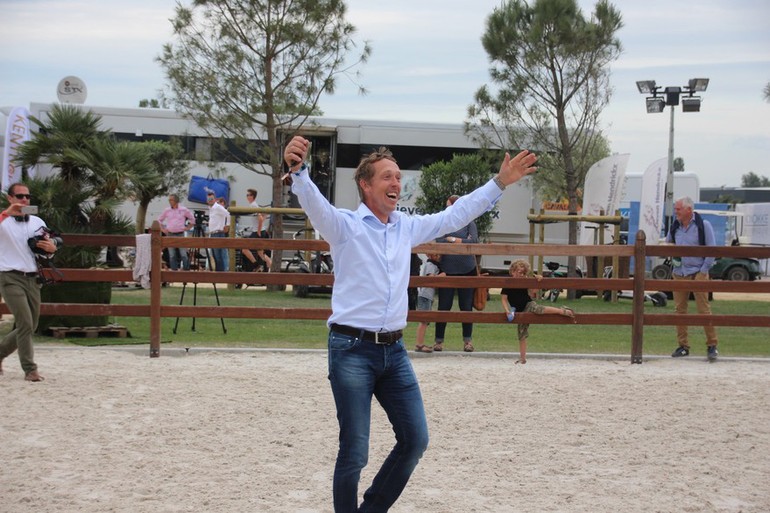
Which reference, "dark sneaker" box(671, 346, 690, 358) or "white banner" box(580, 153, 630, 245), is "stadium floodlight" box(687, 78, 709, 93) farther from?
"dark sneaker" box(671, 346, 690, 358)

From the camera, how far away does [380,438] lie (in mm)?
6730

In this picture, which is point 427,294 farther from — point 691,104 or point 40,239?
point 691,104

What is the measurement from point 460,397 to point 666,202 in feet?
55.4

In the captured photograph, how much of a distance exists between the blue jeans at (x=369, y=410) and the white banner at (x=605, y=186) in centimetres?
1659

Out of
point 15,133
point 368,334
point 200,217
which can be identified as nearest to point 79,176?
point 15,133

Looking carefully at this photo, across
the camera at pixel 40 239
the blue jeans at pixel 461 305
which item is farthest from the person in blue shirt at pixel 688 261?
the camera at pixel 40 239

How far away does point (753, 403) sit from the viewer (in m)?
8.38

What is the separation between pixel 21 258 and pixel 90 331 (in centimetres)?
348

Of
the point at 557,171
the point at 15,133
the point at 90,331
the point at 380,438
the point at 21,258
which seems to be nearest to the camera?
the point at 380,438

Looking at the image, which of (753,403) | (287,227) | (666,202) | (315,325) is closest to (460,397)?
(753,403)

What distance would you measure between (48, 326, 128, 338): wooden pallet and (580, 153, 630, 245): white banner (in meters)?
11.5

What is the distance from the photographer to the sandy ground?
529 centimetres

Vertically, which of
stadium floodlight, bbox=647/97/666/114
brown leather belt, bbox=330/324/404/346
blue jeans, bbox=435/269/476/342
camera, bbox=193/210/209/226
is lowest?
blue jeans, bbox=435/269/476/342

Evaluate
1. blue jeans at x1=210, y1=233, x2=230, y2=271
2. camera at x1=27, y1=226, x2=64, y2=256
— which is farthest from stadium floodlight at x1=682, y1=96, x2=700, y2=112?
camera at x1=27, y1=226, x2=64, y2=256
